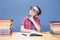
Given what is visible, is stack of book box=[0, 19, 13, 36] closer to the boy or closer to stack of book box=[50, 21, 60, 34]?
the boy

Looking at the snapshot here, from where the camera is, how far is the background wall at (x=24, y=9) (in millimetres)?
2656

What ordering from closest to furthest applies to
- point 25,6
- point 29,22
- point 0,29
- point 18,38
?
point 18,38, point 0,29, point 29,22, point 25,6

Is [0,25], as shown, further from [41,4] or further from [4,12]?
[41,4]

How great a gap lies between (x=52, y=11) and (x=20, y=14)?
60 centimetres

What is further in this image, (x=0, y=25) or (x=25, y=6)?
(x=25, y=6)

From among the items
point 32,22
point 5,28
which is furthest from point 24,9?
point 5,28

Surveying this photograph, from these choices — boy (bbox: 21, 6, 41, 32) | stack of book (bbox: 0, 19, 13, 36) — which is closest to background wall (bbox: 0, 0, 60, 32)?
boy (bbox: 21, 6, 41, 32)

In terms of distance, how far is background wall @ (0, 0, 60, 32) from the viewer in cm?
266

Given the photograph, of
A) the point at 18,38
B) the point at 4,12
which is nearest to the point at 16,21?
the point at 4,12

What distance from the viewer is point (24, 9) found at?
2.67 m

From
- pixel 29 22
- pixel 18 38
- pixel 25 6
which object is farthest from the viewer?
pixel 25 6

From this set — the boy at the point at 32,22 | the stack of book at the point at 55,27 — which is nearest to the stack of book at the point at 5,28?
the boy at the point at 32,22

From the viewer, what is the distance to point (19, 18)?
2.68m

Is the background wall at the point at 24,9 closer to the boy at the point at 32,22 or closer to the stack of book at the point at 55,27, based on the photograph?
the boy at the point at 32,22
